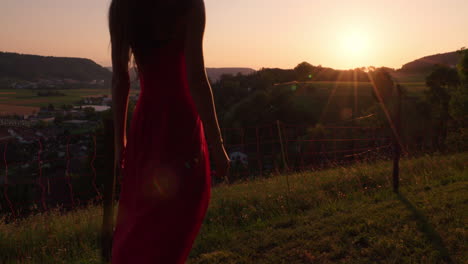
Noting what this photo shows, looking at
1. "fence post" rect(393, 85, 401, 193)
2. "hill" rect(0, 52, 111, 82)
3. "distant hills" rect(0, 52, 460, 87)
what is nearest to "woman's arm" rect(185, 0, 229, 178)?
"fence post" rect(393, 85, 401, 193)

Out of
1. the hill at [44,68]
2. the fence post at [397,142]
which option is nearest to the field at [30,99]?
the hill at [44,68]

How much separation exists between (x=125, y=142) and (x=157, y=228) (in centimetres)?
50

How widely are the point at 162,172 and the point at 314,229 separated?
11.3 feet

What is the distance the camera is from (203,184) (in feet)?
5.75

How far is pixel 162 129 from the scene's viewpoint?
1.67 m

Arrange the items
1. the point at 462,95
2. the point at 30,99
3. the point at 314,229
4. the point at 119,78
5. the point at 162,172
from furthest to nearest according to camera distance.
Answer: the point at 30,99 < the point at 462,95 < the point at 314,229 < the point at 119,78 < the point at 162,172

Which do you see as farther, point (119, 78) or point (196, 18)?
point (119, 78)

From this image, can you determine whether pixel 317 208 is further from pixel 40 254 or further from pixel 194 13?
pixel 194 13

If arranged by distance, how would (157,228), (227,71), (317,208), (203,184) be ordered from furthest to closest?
(227,71)
(317,208)
(203,184)
(157,228)

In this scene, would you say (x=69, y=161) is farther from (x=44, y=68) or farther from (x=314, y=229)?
(x=44, y=68)

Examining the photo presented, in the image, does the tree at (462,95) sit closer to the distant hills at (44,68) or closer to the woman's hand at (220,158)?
the distant hills at (44,68)

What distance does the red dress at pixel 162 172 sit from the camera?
1.62 metres

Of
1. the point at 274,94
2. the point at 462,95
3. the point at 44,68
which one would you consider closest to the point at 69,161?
the point at 462,95

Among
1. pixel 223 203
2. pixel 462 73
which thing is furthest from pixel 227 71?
pixel 223 203
